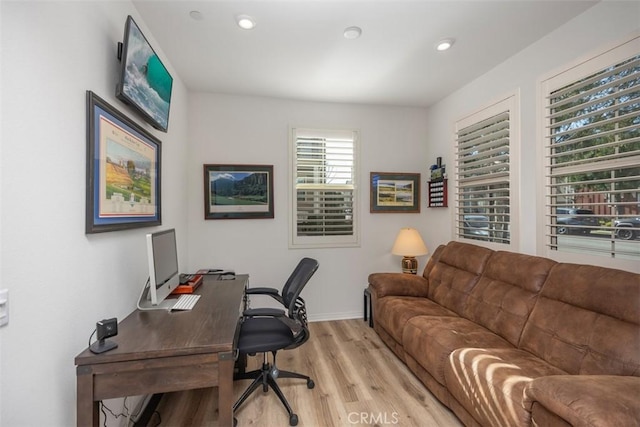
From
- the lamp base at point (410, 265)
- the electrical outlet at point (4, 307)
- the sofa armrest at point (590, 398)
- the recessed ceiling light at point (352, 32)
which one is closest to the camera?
the electrical outlet at point (4, 307)

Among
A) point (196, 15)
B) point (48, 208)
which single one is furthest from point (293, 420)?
point (196, 15)

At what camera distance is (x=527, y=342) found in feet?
6.01

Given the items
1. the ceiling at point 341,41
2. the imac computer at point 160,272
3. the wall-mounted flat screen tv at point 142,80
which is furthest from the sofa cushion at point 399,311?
the wall-mounted flat screen tv at point 142,80

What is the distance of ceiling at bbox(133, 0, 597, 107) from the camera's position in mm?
1856

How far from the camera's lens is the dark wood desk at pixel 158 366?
1142 mm

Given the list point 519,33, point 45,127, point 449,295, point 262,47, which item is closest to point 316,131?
point 262,47

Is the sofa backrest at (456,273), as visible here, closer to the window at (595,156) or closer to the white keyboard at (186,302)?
the window at (595,156)

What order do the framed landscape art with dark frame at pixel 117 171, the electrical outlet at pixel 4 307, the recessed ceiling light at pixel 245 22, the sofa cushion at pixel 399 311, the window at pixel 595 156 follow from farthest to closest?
the sofa cushion at pixel 399 311 → the recessed ceiling light at pixel 245 22 → the window at pixel 595 156 → the framed landscape art with dark frame at pixel 117 171 → the electrical outlet at pixel 4 307

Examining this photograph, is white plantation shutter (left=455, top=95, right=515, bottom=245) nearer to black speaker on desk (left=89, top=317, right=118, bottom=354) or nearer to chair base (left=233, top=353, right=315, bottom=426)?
chair base (left=233, top=353, right=315, bottom=426)

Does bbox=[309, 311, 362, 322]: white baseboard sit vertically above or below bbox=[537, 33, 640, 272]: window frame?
below

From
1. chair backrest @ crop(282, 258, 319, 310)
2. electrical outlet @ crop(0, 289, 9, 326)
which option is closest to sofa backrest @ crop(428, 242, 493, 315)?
chair backrest @ crop(282, 258, 319, 310)

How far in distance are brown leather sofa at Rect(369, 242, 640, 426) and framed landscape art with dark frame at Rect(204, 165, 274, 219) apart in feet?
6.09

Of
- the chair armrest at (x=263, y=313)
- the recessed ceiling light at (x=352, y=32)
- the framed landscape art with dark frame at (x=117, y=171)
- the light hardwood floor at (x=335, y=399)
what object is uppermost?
the recessed ceiling light at (x=352, y=32)

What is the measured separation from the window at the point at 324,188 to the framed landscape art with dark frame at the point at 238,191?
0.35 meters
